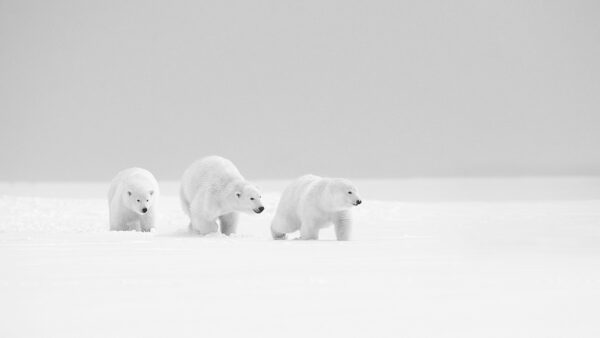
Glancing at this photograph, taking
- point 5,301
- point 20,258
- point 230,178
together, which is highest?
point 230,178

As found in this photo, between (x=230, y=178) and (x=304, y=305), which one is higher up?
(x=230, y=178)

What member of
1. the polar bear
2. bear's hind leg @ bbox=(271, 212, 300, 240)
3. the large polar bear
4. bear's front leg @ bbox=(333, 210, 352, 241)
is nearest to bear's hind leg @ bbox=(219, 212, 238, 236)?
the large polar bear

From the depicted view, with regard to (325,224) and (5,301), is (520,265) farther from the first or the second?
(325,224)

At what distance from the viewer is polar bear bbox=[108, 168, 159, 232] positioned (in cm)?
933

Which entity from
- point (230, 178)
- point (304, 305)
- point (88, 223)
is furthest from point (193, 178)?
point (304, 305)

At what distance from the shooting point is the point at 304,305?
305cm

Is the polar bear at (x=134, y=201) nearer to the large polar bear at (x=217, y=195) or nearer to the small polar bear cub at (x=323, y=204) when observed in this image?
the large polar bear at (x=217, y=195)

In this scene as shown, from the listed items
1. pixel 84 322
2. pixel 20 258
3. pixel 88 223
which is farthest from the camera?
pixel 88 223

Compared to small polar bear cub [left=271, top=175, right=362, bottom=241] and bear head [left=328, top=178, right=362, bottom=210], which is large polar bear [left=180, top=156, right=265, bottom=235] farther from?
bear head [left=328, top=178, right=362, bottom=210]

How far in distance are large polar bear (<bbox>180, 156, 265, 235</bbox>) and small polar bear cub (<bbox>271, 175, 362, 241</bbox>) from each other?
1.76ft

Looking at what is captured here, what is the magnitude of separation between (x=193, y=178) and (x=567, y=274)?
5709 millimetres

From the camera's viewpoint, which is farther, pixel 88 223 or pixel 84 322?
pixel 88 223

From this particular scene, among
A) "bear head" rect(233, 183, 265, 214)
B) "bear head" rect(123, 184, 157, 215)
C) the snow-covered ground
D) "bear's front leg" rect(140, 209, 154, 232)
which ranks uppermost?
"bear head" rect(123, 184, 157, 215)

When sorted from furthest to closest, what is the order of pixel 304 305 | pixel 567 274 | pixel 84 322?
pixel 567 274 < pixel 304 305 < pixel 84 322
